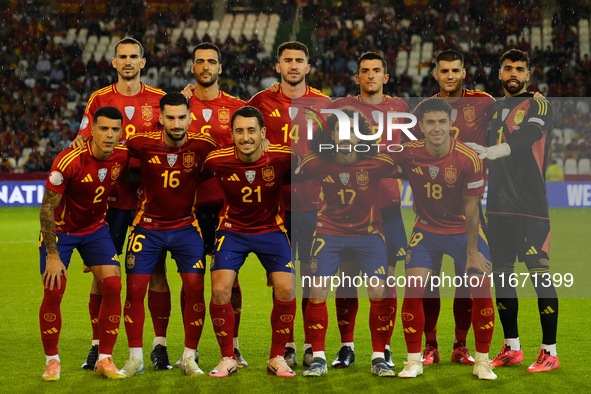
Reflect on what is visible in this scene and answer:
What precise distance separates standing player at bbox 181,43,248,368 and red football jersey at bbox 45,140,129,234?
743mm

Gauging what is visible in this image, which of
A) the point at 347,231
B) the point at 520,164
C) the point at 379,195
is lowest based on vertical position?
the point at 347,231

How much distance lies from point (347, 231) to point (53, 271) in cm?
197

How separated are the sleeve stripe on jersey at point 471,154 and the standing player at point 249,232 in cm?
118

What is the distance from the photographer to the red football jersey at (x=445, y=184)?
181 inches

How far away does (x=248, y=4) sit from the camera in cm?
2553

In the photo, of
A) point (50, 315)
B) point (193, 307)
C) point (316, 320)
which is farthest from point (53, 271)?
point (316, 320)

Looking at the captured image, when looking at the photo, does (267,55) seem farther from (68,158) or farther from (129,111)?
(68,158)

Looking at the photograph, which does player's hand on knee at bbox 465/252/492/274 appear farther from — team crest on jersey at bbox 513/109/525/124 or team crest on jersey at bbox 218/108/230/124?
team crest on jersey at bbox 218/108/230/124

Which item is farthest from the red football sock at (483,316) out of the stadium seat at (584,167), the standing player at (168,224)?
the stadium seat at (584,167)

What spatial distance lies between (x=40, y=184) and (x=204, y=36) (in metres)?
9.14

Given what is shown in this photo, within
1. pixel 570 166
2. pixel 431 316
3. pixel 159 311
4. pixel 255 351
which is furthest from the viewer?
pixel 570 166

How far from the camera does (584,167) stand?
53.2 feet

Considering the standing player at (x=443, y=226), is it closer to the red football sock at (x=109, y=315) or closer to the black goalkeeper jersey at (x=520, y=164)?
the black goalkeeper jersey at (x=520, y=164)

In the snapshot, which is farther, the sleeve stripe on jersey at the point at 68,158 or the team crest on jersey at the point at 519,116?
the team crest on jersey at the point at 519,116
